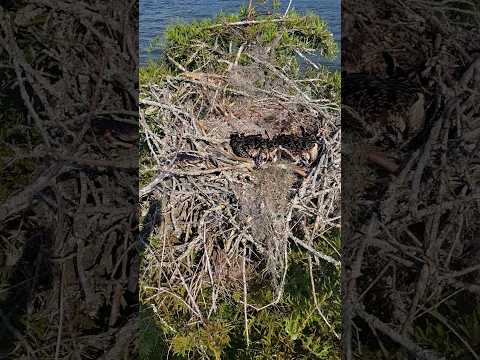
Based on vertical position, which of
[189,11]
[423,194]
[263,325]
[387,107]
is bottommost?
[263,325]

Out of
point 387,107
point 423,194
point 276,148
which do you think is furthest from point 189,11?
point 423,194

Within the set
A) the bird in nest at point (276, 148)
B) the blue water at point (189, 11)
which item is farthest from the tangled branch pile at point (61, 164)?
the bird in nest at point (276, 148)

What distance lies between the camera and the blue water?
53.7 inches

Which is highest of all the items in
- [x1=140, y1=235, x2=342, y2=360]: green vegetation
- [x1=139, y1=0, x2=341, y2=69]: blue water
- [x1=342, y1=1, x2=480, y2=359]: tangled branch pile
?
[x1=139, y1=0, x2=341, y2=69]: blue water

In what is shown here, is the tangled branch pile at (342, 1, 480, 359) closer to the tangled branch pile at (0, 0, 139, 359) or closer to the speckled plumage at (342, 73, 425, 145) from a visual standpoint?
the speckled plumage at (342, 73, 425, 145)

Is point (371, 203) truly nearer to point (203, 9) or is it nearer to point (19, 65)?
point (203, 9)

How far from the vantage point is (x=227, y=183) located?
138 cm

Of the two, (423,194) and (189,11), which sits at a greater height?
(189,11)

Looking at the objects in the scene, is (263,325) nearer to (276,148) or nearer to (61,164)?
(276,148)

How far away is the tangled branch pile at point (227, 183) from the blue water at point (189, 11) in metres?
0.02

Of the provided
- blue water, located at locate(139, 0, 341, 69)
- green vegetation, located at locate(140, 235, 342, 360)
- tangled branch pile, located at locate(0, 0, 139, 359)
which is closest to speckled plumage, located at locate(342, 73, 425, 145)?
blue water, located at locate(139, 0, 341, 69)

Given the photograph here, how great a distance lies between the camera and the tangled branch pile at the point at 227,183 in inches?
54.3

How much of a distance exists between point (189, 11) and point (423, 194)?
24.6 inches

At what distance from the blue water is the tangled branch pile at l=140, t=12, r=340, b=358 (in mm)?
20
